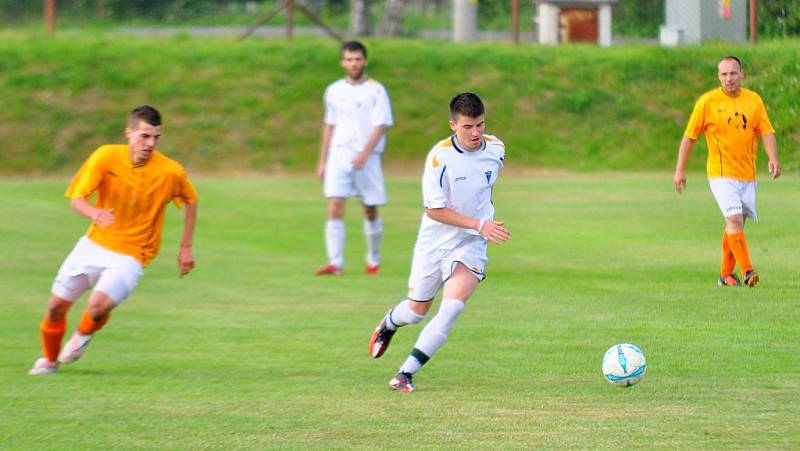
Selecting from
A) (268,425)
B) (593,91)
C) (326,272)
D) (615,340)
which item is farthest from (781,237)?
(593,91)

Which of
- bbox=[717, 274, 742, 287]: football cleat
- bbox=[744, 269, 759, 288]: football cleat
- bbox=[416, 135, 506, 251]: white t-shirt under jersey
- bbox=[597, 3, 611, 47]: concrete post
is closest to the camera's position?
bbox=[416, 135, 506, 251]: white t-shirt under jersey

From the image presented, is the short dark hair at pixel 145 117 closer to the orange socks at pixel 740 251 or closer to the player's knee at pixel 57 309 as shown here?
the player's knee at pixel 57 309

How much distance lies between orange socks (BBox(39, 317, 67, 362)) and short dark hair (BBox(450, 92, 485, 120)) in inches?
117

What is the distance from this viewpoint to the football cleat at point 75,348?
9.55m

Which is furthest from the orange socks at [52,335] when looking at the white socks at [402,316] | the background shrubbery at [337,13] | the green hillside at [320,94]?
the background shrubbery at [337,13]

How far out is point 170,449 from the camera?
23.4ft

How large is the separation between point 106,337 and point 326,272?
Result: 4.15 metres

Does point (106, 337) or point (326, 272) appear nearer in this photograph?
point (106, 337)

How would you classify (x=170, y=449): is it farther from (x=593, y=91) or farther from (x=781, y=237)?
(x=593, y=91)

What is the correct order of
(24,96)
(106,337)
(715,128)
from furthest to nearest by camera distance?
1. (24,96)
2. (715,128)
3. (106,337)

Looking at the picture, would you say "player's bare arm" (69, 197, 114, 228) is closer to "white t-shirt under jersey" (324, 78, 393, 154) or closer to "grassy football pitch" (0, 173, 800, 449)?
"grassy football pitch" (0, 173, 800, 449)

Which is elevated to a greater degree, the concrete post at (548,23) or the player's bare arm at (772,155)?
the concrete post at (548,23)

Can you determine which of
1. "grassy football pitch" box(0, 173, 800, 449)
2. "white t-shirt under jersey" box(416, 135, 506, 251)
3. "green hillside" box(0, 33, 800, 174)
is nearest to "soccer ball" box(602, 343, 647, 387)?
"grassy football pitch" box(0, 173, 800, 449)

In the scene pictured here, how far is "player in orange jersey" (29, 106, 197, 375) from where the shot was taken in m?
9.26
